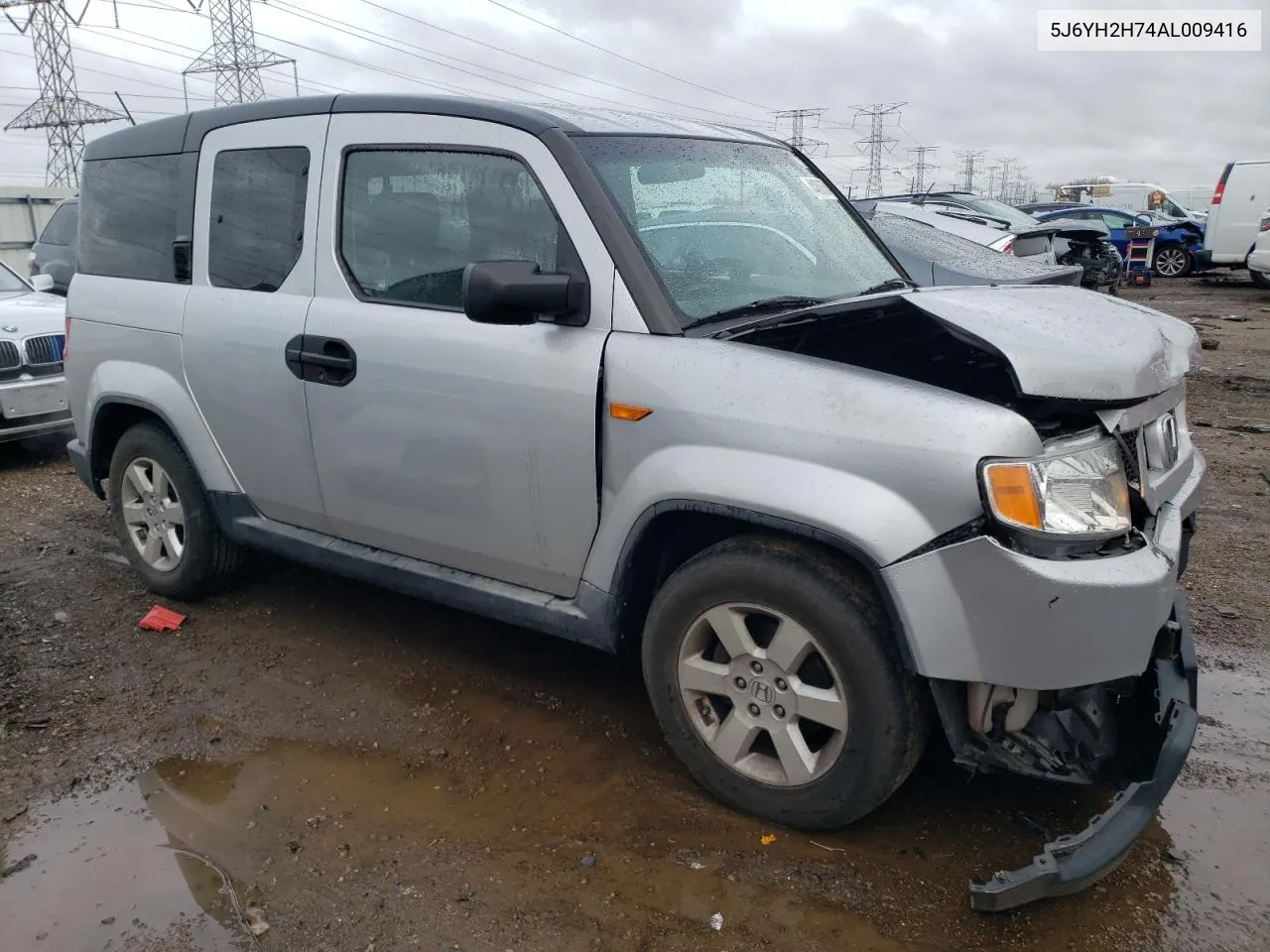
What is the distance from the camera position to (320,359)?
353cm

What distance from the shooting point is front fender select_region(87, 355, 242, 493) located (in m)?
4.09

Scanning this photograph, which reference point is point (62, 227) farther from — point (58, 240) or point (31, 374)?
point (31, 374)

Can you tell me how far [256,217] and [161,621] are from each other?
1.78 m

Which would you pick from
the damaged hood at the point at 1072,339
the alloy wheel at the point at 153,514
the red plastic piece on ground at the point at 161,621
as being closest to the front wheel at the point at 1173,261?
the damaged hood at the point at 1072,339

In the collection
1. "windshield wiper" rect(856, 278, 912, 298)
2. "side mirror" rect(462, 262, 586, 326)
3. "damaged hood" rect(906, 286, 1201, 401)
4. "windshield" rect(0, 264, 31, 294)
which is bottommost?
"windshield" rect(0, 264, 31, 294)

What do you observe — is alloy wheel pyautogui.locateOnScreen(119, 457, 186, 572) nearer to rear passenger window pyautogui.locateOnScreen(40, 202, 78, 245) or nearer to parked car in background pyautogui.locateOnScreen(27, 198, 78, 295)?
parked car in background pyautogui.locateOnScreen(27, 198, 78, 295)

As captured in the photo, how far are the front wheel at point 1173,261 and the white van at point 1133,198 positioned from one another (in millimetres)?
1056

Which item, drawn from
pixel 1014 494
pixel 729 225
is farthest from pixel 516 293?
pixel 1014 494

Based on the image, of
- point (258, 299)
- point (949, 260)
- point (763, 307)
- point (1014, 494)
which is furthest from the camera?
point (949, 260)

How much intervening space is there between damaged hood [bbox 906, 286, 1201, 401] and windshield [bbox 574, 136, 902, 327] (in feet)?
1.42

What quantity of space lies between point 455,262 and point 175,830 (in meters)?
1.91

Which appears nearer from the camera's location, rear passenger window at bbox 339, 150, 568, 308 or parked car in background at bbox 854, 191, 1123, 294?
rear passenger window at bbox 339, 150, 568, 308

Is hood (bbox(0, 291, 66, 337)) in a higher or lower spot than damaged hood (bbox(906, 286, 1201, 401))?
lower

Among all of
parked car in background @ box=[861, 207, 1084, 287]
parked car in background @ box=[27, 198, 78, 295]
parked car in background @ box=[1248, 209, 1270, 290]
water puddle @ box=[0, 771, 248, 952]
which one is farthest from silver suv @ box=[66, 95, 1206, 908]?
parked car in background @ box=[1248, 209, 1270, 290]
